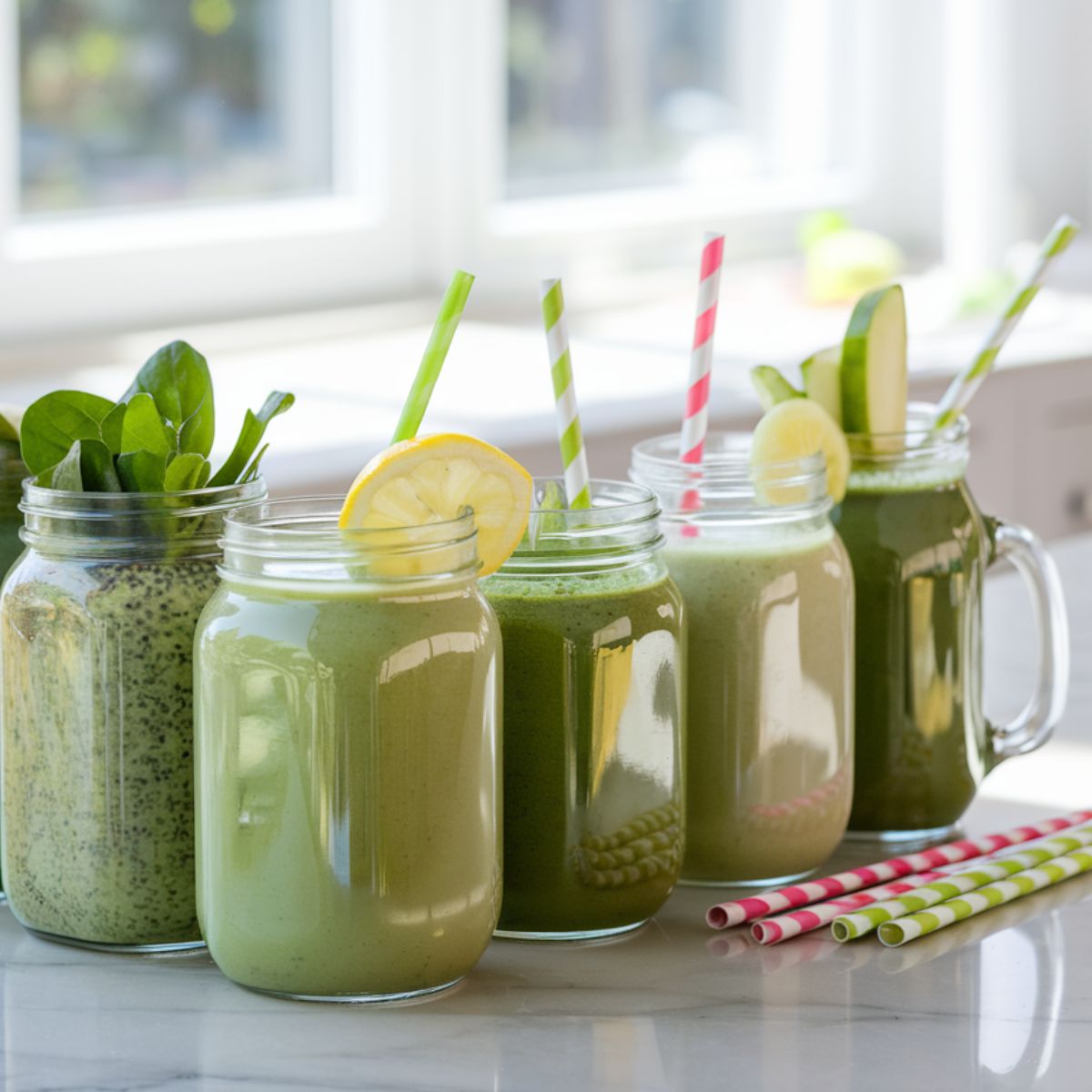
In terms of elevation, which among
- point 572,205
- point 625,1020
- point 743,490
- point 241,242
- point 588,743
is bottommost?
point 625,1020

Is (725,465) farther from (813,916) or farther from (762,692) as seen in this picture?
(813,916)

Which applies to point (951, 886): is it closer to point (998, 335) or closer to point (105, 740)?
point (998, 335)

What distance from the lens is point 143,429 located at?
809mm

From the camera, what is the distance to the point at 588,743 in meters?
0.81

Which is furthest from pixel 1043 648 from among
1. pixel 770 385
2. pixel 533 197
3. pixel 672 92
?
pixel 672 92

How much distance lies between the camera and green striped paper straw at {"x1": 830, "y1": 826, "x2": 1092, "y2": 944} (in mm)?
851

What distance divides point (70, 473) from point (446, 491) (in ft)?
0.54

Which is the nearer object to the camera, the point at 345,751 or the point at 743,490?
the point at 345,751

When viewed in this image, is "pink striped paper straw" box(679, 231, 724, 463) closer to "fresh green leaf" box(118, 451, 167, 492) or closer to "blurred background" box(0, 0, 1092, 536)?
"fresh green leaf" box(118, 451, 167, 492)

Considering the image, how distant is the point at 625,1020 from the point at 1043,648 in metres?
0.45

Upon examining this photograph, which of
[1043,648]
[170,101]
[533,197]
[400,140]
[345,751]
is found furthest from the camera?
[533,197]

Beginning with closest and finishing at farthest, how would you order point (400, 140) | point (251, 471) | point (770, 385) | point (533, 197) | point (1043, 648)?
1. point (251, 471)
2. point (770, 385)
3. point (1043, 648)
4. point (400, 140)
5. point (533, 197)

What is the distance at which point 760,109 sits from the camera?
12.2 feet

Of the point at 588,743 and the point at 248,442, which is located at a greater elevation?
the point at 248,442
